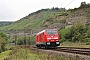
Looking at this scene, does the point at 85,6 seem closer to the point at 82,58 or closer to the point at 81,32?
the point at 81,32

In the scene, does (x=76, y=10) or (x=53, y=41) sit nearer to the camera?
(x=53, y=41)

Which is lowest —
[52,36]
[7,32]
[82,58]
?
[82,58]

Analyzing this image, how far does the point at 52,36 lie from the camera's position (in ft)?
141

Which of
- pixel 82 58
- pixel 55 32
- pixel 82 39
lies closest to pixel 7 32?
pixel 82 39

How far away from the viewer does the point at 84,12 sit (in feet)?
416

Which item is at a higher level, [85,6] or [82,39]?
[85,6]

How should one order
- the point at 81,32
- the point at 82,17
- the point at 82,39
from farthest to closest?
the point at 82,17 → the point at 81,32 → the point at 82,39

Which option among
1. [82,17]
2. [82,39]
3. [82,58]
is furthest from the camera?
[82,17]

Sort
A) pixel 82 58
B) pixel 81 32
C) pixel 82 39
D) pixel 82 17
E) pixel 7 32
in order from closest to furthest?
1. pixel 82 58
2. pixel 82 39
3. pixel 81 32
4. pixel 82 17
5. pixel 7 32

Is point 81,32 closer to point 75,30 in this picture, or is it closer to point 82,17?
point 75,30

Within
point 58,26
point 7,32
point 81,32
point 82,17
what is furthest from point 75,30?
point 7,32

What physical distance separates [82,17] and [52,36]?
8309 centimetres

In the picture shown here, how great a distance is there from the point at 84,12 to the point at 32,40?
28339 mm

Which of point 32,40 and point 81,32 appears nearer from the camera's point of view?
point 81,32
